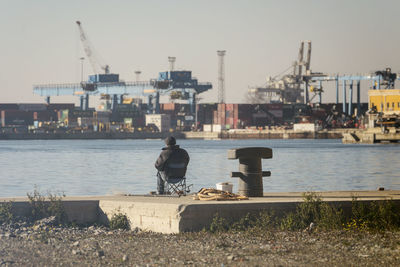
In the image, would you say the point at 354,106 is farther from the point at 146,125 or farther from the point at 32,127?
the point at 32,127

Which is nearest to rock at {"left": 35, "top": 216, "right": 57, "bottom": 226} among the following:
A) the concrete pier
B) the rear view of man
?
the concrete pier

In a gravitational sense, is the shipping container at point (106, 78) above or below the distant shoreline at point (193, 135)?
above

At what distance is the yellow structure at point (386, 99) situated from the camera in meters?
153

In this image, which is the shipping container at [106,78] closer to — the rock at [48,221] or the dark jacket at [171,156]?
the dark jacket at [171,156]

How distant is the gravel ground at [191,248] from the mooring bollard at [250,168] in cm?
207

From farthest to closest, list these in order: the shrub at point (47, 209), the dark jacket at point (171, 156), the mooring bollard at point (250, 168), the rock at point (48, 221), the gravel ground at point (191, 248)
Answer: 1. the dark jacket at point (171, 156)
2. the mooring bollard at point (250, 168)
3. the shrub at point (47, 209)
4. the rock at point (48, 221)
5. the gravel ground at point (191, 248)

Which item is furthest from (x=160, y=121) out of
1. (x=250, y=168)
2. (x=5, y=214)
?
(x=5, y=214)

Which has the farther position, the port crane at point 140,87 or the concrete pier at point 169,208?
the port crane at point 140,87

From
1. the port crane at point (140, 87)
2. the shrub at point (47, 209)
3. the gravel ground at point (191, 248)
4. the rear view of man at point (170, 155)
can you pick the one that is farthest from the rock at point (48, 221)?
the port crane at point (140, 87)

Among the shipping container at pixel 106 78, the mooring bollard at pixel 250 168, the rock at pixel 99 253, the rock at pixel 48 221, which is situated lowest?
the rock at pixel 99 253

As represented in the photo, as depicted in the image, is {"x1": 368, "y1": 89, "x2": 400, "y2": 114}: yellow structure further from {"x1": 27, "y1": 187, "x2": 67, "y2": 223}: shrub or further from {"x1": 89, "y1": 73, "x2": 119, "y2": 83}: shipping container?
{"x1": 27, "y1": 187, "x2": 67, "y2": 223}: shrub

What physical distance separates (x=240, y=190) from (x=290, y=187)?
19.9 meters

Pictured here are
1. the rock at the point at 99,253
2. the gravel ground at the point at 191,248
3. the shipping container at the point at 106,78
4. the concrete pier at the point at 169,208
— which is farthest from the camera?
the shipping container at the point at 106,78

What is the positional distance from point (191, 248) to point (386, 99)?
14865 cm
